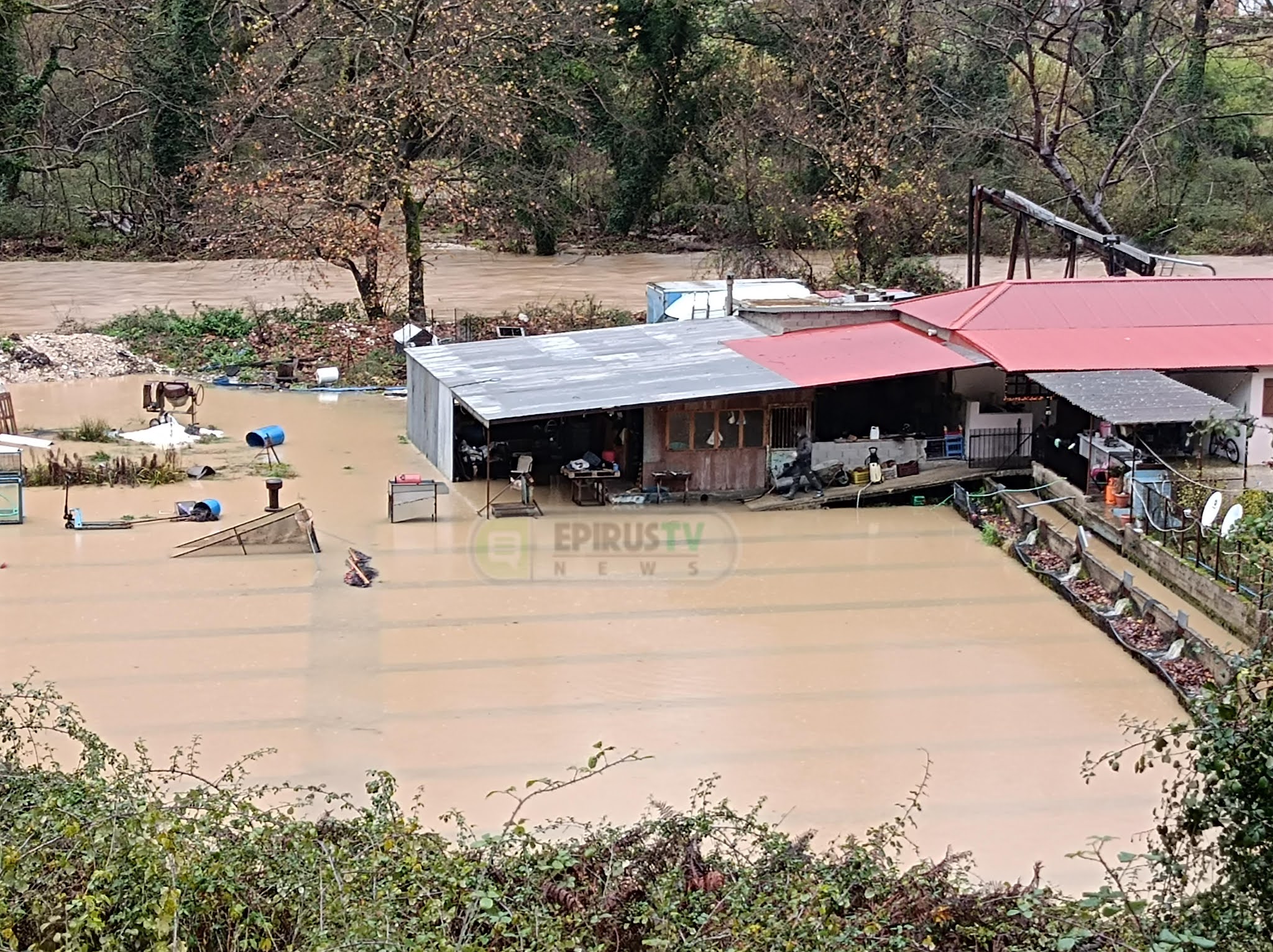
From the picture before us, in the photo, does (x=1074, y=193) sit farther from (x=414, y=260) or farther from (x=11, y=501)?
(x=11, y=501)

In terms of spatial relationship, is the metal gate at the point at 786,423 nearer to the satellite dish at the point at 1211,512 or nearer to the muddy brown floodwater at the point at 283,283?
the satellite dish at the point at 1211,512

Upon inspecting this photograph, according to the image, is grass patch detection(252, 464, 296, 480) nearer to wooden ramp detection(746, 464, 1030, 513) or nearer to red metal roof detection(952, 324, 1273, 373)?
wooden ramp detection(746, 464, 1030, 513)

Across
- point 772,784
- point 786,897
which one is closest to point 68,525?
point 772,784

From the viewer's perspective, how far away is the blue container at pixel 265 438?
23.6 m

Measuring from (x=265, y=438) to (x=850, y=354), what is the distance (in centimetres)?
890

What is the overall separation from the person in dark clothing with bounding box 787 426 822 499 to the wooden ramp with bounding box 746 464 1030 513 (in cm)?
11

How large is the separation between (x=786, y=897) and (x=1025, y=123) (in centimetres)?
3929

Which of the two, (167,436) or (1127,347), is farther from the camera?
(167,436)

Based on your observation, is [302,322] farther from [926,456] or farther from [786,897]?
[786,897]

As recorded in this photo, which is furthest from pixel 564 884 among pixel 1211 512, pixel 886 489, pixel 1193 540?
pixel 886 489

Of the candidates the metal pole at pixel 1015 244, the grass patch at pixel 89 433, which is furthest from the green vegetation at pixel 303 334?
Answer: the metal pole at pixel 1015 244

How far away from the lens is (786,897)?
885cm

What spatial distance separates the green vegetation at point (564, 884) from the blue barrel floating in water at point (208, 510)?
33.3 ft

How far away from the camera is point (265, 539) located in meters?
18.9
